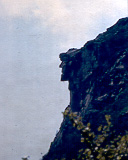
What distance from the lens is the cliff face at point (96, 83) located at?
34.9 meters

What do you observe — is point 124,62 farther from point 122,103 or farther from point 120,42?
point 122,103

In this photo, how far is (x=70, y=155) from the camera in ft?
111

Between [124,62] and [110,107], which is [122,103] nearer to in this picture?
[110,107]

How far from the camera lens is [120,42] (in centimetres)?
4403

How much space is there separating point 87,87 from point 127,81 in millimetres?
11958

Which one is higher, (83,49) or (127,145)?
(83,49)

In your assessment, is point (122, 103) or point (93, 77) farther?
point (93, 77)

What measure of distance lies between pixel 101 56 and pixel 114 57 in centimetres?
323

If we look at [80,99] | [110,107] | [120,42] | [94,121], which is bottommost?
[94,121]

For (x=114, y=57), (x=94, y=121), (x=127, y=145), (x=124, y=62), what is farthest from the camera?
(x=114, y=57)

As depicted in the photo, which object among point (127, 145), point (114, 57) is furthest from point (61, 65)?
point (127, 145)

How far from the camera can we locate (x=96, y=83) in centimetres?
4184

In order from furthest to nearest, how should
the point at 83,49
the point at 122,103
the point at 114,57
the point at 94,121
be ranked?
1. the point at 83,49
2. the point at 114,57
3. the point at 94,121
4. the point at 122,103

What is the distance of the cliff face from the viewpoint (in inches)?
1375
